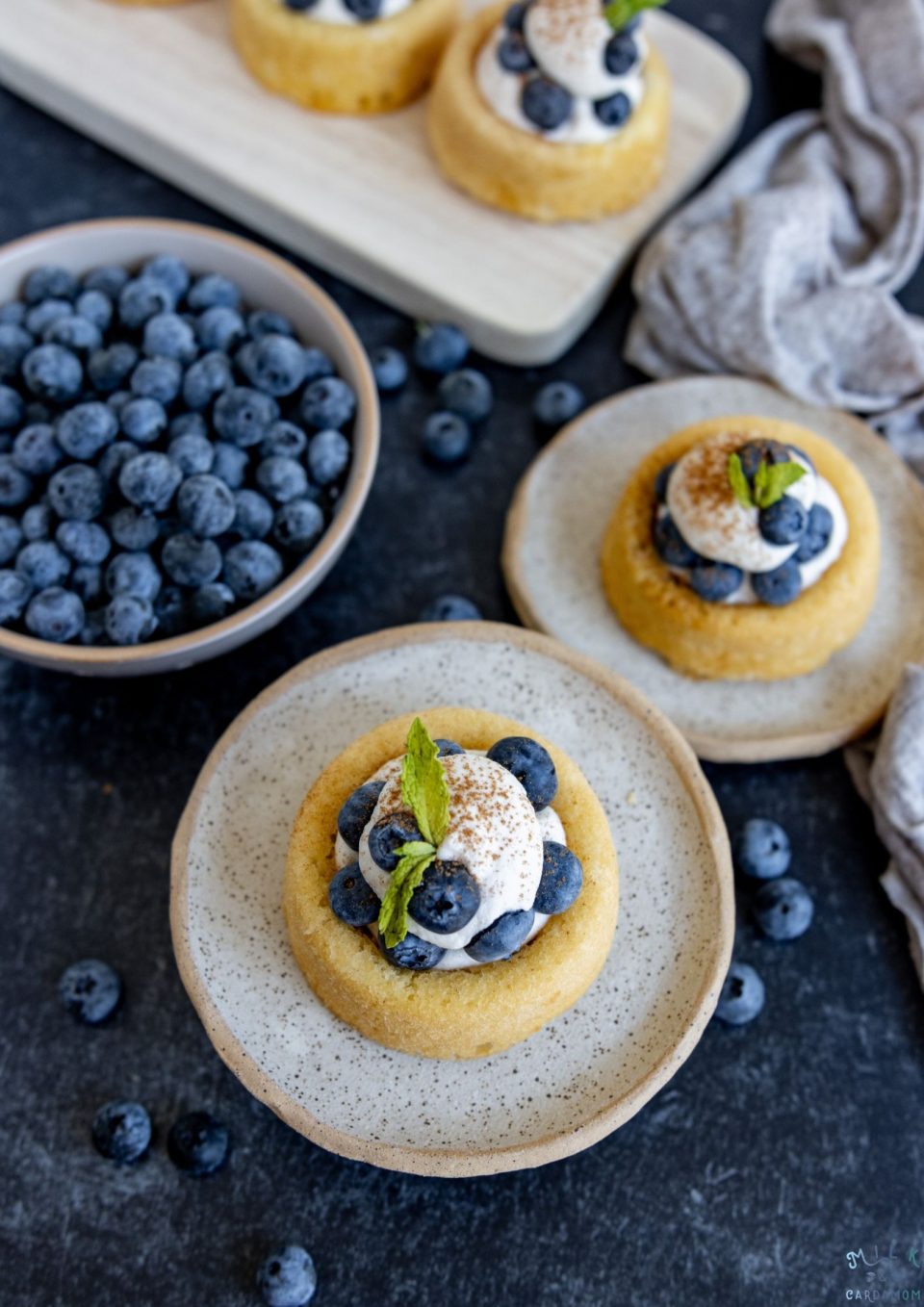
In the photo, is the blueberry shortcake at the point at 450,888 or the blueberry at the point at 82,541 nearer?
the blueberry shortcake at the point at 450,888

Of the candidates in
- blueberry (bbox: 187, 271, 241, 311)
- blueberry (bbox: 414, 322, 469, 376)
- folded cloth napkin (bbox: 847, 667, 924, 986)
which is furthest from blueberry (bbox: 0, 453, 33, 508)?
folded cloth napkin (bbox: 847, 667, 924, 986)

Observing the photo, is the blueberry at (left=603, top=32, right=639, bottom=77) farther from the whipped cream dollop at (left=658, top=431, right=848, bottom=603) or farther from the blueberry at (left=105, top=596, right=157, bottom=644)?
the blueberry at (left=105, top=596, right=157, bottom=644)

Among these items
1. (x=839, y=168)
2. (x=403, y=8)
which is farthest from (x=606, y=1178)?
(x=403, y=8)

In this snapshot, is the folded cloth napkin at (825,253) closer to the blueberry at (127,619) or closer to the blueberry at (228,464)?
the blueberry at (228,464)

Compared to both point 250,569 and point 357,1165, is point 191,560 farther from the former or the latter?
point 357,1165

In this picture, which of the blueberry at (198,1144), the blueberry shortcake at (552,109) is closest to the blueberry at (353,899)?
the blueberry at (198,1144)

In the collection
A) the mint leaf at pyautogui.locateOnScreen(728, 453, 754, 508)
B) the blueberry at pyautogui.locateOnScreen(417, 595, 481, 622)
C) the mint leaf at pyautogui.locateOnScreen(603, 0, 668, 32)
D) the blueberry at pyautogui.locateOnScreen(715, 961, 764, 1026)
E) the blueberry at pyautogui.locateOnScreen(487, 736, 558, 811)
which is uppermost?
the mint leaf at pyautogui.locateOnScreen(603, 0, 668, 32)
